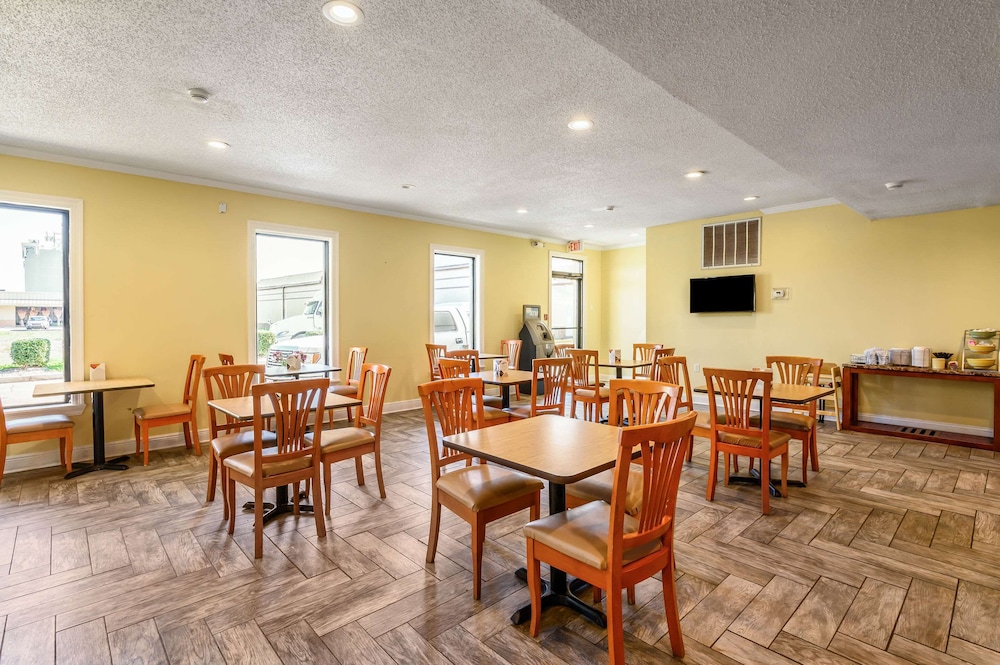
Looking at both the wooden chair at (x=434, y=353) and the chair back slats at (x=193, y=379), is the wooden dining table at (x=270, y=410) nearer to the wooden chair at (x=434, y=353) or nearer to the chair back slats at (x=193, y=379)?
the chair back slats at (x=193, y=379)

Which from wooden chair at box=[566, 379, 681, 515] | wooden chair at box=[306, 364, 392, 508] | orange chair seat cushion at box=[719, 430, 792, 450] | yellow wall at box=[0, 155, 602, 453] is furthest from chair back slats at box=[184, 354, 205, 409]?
orange chair seat cushion at box=[719, 430, 792, 450]

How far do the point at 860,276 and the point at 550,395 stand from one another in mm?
4304

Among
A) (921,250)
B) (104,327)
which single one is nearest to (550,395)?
(104,327)

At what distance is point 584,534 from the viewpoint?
1838mm

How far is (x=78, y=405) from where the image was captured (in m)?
4.46

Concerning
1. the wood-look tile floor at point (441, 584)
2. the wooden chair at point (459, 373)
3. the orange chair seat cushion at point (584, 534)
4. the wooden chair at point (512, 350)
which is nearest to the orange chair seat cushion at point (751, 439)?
the wood-look tile floor at point (441, 584)

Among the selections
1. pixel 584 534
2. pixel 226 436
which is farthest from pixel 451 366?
pixel 584 534

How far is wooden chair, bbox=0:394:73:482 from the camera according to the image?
3.69 m

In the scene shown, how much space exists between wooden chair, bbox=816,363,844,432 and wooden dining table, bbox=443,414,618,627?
14.6 feet

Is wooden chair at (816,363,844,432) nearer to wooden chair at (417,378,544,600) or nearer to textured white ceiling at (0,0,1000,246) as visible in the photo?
textured white ceiling at (0,0,1000,246)

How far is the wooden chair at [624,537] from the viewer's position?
161 cm

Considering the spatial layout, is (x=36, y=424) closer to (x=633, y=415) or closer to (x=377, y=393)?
(x=377, y=393)

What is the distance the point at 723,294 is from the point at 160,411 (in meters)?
6.73

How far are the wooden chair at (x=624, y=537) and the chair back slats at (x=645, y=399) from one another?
71 cm
